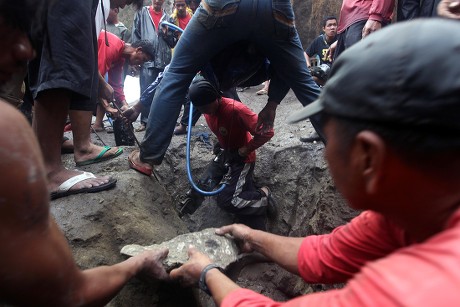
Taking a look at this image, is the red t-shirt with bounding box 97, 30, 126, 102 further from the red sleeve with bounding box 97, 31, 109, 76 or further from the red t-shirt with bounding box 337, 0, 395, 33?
the red t-shirt with bounding box 337, 0, 395, 33

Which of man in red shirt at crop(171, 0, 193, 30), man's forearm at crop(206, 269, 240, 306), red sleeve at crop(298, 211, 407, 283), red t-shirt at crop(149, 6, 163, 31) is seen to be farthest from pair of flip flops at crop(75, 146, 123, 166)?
red t-shirt at crop(149, 6, 163, 31)

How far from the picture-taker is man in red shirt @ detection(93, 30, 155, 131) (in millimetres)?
4397

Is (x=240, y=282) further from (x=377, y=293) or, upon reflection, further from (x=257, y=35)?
(x=377, y=293)

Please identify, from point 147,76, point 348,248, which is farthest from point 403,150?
point 147,76

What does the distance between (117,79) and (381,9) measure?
3.69 meters

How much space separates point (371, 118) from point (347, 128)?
0.27 feet

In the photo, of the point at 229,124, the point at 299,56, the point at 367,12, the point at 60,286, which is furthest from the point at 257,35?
the point at 60,286

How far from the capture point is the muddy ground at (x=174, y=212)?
2.11 meters

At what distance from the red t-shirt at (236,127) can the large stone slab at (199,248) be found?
144 centimetres

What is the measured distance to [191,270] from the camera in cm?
164

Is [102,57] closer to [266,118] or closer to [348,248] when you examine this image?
[266,118]

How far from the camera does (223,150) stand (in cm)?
375

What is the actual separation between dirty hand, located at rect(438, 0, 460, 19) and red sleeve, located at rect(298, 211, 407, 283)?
5.75ft

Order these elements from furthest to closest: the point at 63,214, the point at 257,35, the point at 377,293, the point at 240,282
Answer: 1. the point at 240,282
2. the point at 257,35
3. the point at 63,214
4. the point at 377,293
